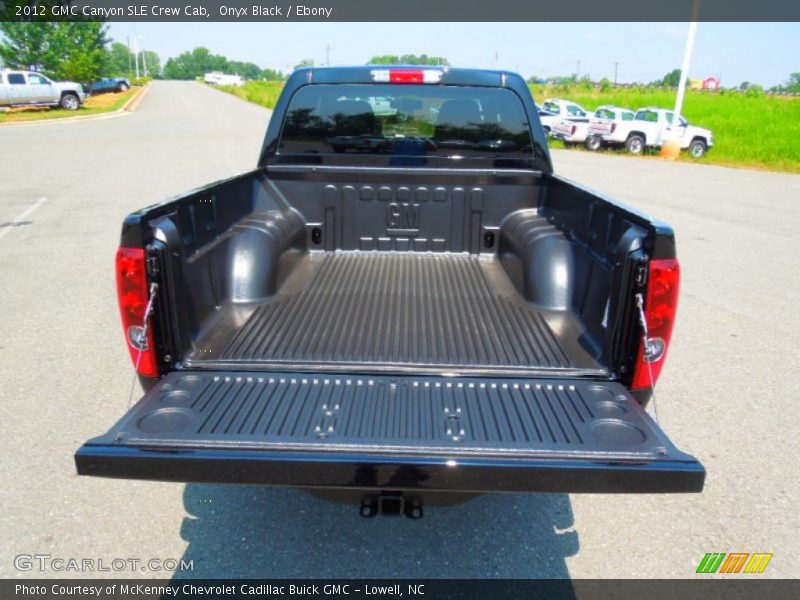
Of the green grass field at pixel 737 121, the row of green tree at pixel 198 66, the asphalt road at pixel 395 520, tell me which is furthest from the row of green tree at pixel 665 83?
the row of green tree at pixel 198 66

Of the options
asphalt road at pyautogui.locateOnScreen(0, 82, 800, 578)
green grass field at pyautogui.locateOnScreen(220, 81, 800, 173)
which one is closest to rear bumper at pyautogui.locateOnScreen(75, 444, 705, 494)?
asphalt road at pyautogui.locateOnScreen(0, 82, 800, 578)

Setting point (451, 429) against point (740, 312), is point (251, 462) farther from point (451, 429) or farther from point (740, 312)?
point (740, 312)

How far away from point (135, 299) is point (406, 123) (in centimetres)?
273

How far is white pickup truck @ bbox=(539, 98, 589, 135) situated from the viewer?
76.0ft

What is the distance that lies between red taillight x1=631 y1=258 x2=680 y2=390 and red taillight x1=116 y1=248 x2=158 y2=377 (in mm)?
1922

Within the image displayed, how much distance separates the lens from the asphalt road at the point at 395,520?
272 centimetres

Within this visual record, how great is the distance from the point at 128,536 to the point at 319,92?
2.98 metres

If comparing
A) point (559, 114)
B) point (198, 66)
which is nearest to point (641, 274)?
point (559, 114)

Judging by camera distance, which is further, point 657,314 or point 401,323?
point 401,323

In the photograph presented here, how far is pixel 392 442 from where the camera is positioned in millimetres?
1981

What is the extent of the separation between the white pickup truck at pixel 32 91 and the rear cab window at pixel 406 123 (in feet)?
108

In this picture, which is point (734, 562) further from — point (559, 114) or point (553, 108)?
point (553, 108)
